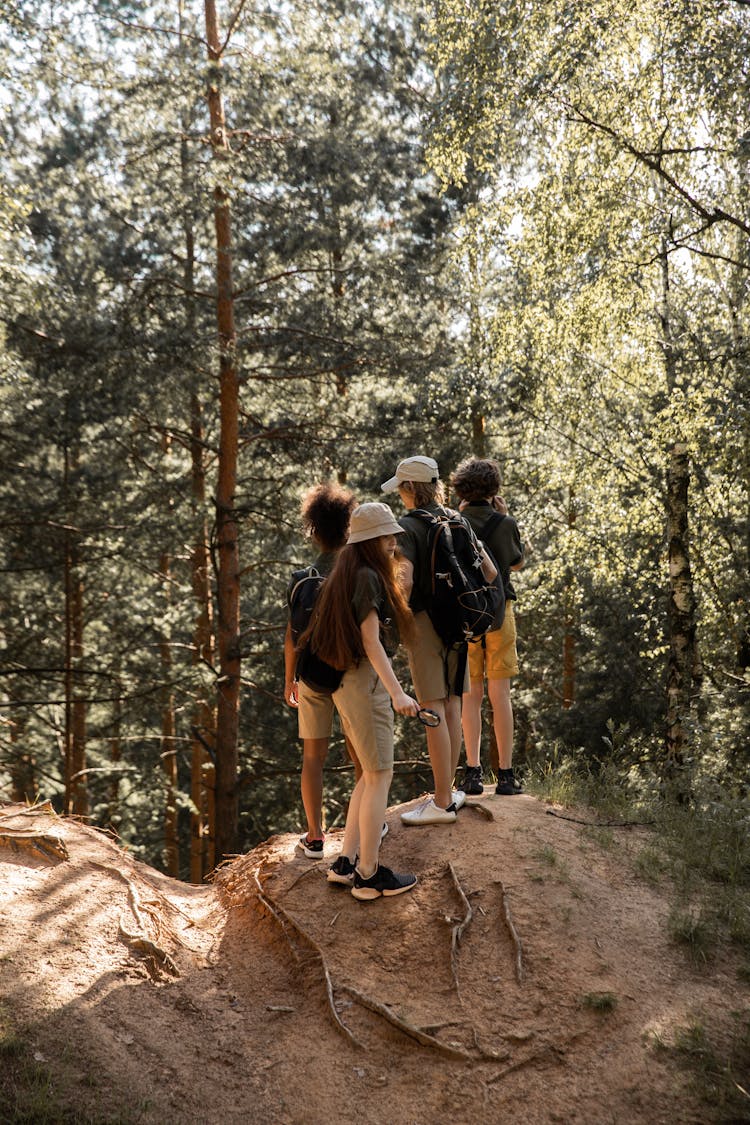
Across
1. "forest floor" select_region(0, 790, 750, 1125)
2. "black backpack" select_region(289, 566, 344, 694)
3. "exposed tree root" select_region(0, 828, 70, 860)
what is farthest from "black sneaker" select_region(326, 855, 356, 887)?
"exposed tree root" select_region(0, 828, 70, 860)

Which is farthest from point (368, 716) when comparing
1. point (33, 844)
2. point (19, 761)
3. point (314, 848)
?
point (19, 761)

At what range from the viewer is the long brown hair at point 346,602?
4348 millimetres

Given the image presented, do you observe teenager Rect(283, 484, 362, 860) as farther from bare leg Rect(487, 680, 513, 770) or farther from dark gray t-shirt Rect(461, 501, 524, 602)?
bare leg Rect(487, 680, 513, 770)

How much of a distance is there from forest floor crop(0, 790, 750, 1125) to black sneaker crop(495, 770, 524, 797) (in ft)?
1.71

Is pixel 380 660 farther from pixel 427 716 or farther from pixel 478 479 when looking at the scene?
pixel 478 479

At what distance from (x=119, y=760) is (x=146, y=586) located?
262 inches

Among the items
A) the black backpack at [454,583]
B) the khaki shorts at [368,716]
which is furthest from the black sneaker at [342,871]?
the black backpack at [454,583]

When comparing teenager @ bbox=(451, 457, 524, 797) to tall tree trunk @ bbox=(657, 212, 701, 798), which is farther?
tall tree trunk @ bbox=(657, 212, 701, 798)

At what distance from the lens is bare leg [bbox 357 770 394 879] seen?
4480 millimetres

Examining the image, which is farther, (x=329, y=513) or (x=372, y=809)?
(x=329, y=513)

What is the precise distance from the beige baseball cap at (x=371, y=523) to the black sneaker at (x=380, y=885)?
1916mm

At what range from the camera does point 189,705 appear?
38.4 ft

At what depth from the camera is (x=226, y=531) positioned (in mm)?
10508

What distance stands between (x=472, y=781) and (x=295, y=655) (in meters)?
1.79
